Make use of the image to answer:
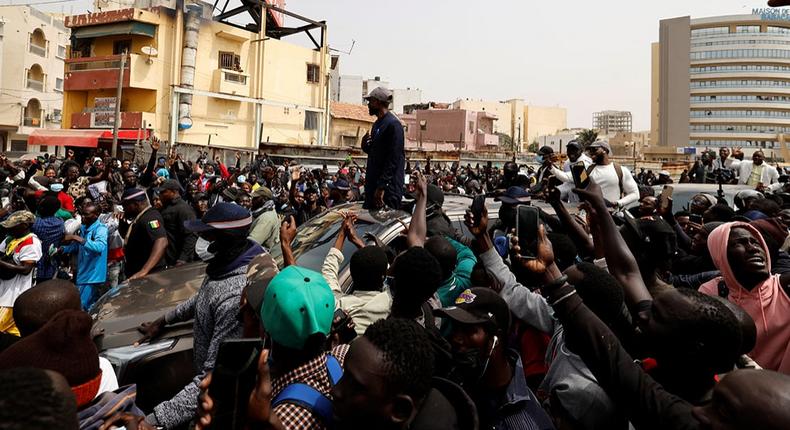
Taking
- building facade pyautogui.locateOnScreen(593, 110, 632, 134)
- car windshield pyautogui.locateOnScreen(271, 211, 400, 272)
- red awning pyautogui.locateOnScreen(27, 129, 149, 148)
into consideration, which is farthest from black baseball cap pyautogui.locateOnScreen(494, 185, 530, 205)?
building facade pyautogui.locateOnScreen(593, 110, 632, 134)

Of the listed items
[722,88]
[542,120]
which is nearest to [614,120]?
[542,120]

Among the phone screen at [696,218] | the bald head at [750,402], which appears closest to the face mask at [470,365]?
the bald head at [750,402]

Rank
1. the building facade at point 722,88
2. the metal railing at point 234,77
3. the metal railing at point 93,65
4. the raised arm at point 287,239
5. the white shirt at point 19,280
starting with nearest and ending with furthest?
the raised arm at point 287,239 < the white shirt at point 19,280 < the metal railing at point 93,65 < the metal railing at point 234,77 < the building facade at point 722,88

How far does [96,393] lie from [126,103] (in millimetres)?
33556

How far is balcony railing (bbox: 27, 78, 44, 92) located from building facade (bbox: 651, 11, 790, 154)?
72009 millimetres

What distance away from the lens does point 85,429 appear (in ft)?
6.06

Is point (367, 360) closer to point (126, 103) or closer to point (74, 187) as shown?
point (74, 187)

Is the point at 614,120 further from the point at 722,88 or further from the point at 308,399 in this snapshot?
the point at 308,399

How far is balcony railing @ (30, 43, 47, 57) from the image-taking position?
1495 inches

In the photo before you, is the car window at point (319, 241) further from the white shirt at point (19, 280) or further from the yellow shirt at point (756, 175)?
the yellow shirt at point (756, 175)

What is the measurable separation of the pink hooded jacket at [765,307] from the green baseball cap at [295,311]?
2.06 meters

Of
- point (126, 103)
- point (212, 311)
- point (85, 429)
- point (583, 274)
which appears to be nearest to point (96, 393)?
point (85, 429)

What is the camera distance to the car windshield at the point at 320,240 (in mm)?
4207

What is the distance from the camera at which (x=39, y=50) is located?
3875 cm
